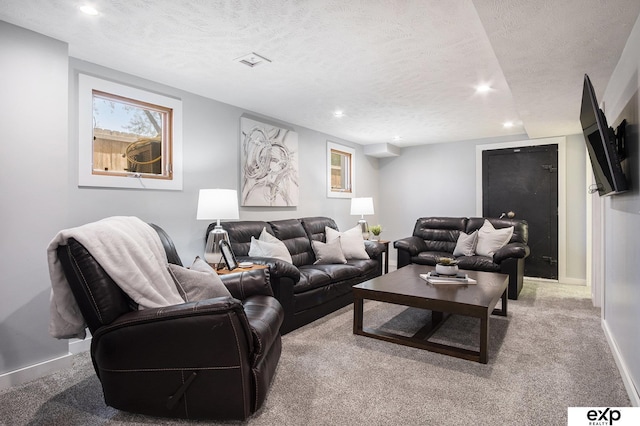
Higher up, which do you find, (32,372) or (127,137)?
(127,137)

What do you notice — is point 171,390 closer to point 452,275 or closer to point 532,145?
point 452,275

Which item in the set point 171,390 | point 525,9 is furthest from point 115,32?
point 525,9

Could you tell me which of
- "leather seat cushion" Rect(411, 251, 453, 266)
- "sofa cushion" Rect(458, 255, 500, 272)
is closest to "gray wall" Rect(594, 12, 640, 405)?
"sofa cushion" Rect(458, 255, 500, 272)

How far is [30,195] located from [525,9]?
3117 millimetres

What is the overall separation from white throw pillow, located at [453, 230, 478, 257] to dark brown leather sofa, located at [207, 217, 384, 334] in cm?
108

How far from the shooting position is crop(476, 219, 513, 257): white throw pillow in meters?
4.48

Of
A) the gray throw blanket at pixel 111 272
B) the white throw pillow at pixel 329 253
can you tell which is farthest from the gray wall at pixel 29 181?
the white throw pillow at pixel 329 253

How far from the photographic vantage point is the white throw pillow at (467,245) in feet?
15.1

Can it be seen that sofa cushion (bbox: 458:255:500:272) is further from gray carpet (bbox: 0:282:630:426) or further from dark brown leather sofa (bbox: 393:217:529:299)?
gray carpet (bbox: 0:282:630:426)

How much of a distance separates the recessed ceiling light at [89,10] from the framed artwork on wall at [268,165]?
6.53 feet

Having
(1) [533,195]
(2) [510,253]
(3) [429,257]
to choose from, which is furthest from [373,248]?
(1) [533,195]

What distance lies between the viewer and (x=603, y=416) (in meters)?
1.78

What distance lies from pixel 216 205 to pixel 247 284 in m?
1.03

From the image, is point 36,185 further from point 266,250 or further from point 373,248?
point 373,248
